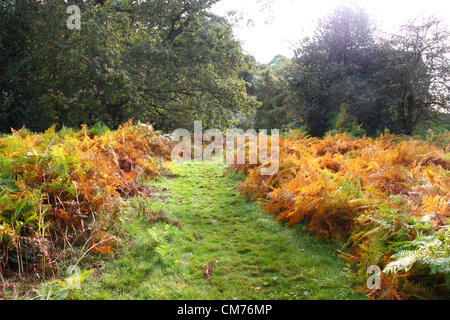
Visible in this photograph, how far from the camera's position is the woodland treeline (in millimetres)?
9844

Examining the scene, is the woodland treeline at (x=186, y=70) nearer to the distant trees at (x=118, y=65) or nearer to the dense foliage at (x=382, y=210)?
the distant trees at (x=118, y=65)

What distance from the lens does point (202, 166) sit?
29.8ft

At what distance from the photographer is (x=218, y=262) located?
3.37 meters

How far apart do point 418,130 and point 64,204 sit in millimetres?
12731

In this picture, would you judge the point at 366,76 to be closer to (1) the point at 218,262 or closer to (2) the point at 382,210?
(2) the point at 382,210

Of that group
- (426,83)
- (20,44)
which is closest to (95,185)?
(20,44)

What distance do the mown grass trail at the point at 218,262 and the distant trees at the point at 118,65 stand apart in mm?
7138

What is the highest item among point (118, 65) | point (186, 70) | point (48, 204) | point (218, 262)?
point (186, 70)

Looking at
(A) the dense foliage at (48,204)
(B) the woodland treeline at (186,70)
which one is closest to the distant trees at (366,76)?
(B) the woodland treeline at (186,70)

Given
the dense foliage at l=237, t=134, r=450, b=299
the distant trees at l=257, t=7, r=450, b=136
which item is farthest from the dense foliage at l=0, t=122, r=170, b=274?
the distant trees at l=257, t=7, r=450, b=136

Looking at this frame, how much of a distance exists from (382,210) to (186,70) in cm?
1043

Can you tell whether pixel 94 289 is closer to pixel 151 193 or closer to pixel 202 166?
pixel 151 193

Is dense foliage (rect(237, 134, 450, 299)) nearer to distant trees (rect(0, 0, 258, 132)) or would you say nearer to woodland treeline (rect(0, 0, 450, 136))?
woodland treeline (rect(0, 0, 450, 136))

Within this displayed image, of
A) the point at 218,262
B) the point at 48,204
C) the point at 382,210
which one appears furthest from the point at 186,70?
the point at 382,210
